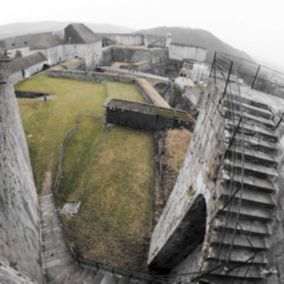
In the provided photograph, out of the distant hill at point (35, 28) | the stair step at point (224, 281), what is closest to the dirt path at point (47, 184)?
the stair step at point (224, 281)

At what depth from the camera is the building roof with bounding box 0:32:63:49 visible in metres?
37.6

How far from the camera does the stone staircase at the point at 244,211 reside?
15.4ft

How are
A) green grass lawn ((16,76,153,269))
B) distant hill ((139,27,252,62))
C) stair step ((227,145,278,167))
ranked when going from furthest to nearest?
distant hill ((139,27,252,62)) → green grass lawn ((16,76,153,269)) → stair step ((227,145,278,167))

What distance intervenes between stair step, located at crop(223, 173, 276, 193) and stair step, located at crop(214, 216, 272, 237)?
71 cm

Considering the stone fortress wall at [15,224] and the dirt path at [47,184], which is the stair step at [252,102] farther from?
the dirt path at [47,184]

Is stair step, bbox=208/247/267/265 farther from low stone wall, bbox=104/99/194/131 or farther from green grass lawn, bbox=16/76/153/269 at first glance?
low stone wall, bbox=104/99/194/131

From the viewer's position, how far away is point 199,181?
627 centimetres

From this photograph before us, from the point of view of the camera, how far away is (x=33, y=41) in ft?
137

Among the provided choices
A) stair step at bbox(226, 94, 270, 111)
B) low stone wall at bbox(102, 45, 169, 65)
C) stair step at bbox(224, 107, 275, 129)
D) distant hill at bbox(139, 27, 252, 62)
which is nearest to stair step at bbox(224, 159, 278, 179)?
stair step at bbox(224, 107, 275, 129)

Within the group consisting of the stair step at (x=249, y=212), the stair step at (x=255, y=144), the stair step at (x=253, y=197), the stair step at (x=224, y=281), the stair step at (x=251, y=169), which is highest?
the stair step at (x=255, y=144)

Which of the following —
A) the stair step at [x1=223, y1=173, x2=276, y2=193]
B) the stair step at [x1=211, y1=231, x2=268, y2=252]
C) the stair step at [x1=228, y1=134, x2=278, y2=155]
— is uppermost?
the stair step at [x1=228, y1=134, x2=278, y2=155]

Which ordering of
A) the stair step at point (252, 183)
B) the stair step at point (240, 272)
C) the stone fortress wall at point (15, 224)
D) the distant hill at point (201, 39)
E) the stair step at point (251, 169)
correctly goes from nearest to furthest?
the stair step at point (240, 272) < the stair step at point (252, 183) < the stair step at point (251, 169) < the stone fortress wall at point (15, 224) < the distant hill at point (201, 39)

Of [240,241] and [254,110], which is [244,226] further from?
[254,110]

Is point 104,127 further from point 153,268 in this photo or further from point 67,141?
point 153,268
